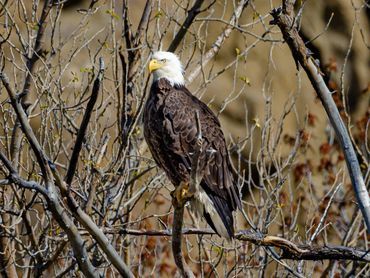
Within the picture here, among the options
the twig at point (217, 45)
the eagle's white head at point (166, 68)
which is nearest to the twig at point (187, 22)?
the twig at point (217, 45)

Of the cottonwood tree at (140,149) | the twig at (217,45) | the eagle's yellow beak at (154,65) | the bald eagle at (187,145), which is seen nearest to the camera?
the cottonwood tree at (140,149)

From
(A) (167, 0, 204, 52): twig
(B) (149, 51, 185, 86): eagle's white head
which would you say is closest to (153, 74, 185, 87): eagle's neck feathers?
(B) (149, 51, 185, 86): eagle's white head

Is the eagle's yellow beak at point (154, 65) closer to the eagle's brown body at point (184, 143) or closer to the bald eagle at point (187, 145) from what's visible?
the bald eagle at point (187, 145)

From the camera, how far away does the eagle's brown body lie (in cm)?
557

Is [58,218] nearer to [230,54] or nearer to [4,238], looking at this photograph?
[4,238]

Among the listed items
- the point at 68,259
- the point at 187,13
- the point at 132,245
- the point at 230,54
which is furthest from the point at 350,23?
the point at 68,259

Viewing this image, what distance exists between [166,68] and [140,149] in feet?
3.94

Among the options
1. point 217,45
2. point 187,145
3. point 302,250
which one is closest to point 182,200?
point 302,250

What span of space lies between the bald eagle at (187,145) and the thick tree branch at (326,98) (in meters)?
1.58

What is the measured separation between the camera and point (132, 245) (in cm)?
704

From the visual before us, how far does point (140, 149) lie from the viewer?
7.02 metres

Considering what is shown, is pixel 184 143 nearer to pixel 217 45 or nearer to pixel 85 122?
pixel 217 45

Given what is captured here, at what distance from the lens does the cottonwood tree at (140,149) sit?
12.9ft

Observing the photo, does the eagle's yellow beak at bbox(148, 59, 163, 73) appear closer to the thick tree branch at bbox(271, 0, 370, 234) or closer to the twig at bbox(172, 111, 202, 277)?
the twig at bbox(172, 111, 202, 277)
